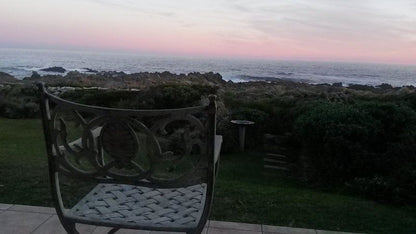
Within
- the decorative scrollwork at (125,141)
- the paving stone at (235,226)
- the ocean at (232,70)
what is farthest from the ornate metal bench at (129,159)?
the ocean at (232,70)

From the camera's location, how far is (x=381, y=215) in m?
3.42

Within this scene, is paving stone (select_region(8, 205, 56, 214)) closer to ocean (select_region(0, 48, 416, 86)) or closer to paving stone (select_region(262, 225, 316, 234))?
paving stone (select_region(262, 225, 316, 234))

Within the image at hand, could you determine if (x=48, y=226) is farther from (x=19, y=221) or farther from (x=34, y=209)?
(x=34, y=209)

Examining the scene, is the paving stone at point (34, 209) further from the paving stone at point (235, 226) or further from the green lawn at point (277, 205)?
the paving stone at point (235, 226)

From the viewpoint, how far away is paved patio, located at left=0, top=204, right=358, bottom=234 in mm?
2596

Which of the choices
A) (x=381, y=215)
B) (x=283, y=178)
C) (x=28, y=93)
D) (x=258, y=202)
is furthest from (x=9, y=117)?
(x=381, y=215)

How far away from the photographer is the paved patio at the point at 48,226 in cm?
260

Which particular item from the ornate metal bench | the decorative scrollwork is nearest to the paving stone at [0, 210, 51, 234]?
the ornate metal bench

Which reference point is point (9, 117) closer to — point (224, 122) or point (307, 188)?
point (224, 122)

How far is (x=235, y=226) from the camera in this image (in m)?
2.79

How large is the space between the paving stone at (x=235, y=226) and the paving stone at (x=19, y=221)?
3.91 ft

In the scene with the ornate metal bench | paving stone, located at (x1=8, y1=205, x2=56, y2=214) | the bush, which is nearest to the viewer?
the ornate metal bench

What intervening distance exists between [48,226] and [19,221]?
241 millimetres

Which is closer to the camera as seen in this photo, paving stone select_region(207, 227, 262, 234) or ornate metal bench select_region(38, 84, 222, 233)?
ornate metal bench select_region(38, 84, 222, 233)
